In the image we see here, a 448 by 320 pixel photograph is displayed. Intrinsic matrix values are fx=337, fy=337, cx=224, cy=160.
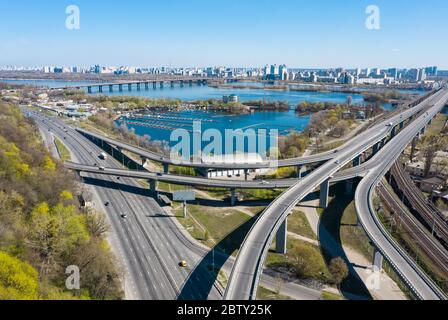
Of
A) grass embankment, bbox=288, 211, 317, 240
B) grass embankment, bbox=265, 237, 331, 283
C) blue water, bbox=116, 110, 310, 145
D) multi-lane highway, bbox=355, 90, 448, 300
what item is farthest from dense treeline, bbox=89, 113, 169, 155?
grass embankment, bbox=265, 237, 331, 283

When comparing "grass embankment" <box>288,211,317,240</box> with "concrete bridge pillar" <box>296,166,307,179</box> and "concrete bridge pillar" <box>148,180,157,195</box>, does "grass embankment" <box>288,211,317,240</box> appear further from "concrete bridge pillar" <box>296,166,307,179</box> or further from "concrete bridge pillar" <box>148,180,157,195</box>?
"concrete bridge pillar" <box>148,180,157,195</box>

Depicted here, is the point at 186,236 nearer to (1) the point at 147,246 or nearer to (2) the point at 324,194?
(1) the point at 147,246

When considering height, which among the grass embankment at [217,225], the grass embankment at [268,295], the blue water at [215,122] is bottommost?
the grass embankment at [268,295]

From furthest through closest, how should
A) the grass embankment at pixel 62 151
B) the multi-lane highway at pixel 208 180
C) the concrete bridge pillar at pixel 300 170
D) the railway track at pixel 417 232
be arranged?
the grass embankment at pixel 62 151 → the concrete bridge pillar at pixel 300 170 → the multi-lane highway at pixel 208 180 → the railway track at pixel 417 232

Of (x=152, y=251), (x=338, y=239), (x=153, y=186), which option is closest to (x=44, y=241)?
(x=152, y=251)

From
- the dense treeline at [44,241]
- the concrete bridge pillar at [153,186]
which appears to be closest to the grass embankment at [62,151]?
the concrete bridge pillar at [153,186]

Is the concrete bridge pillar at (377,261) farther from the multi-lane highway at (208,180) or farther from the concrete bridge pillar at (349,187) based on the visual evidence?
the concrete bridge pillar at (349,187)
